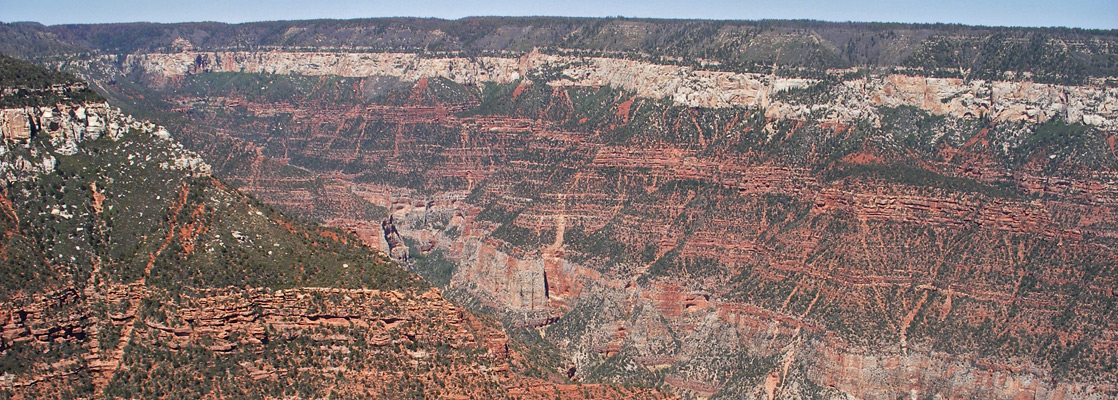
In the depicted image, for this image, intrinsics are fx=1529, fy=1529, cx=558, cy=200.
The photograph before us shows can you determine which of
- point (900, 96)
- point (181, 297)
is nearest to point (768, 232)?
point (900, 96)

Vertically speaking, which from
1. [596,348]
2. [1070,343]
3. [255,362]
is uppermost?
[255,362]

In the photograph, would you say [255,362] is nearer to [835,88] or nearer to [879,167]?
[879,167]

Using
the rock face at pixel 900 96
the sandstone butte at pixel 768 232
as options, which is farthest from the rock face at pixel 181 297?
the rock face at pixel 900 96

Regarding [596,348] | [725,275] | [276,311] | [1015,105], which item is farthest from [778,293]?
[276,311]

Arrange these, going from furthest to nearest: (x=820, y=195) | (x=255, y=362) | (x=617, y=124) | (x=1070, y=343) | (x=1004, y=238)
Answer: (x=617, y=124), (x=820, y=195), (x=1004, y=238), (x=1070, y=343), (x=255, y=362)

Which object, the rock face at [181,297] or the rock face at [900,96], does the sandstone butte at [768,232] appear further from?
the rock face at [181,297]

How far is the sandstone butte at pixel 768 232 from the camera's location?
98.7 m

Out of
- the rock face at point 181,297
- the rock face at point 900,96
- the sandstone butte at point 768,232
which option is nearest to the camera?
the rock face at point 181,297

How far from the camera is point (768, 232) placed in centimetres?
11669

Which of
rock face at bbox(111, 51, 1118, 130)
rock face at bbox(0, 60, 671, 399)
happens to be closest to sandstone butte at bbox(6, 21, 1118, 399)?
rock face at bbox(111, 51, 1118, 130)

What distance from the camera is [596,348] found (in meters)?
113

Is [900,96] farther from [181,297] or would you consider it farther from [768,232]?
[181,297]

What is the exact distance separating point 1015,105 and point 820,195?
31261mm

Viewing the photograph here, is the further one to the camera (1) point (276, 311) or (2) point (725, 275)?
(2) point (725, 275)
